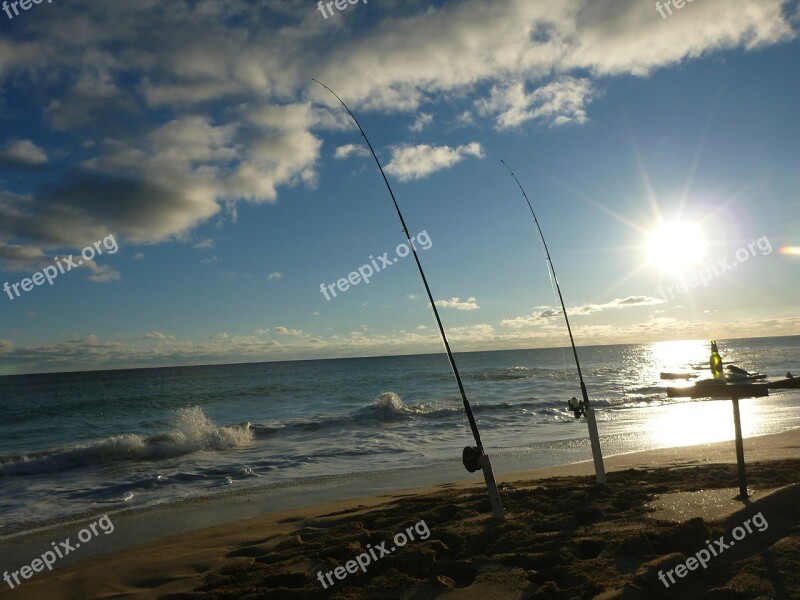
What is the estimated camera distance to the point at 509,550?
4012 millimetres

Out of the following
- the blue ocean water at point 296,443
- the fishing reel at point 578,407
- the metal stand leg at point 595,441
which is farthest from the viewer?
the blue ocean water at point 296,443

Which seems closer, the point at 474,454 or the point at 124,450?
the point at 474,454

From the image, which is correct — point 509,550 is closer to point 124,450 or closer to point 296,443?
point 296,443

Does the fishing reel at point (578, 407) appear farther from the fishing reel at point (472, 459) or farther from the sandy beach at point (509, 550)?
the fishing reel at point (472, 459)

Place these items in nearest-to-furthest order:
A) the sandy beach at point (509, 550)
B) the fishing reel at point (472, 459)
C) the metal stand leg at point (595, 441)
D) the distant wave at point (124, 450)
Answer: the sandy beach at point (509, 550)
the fishing reel at point (472, 459)
the metal stand leg at point (595, 441)
the distant wave at point (124, 450)

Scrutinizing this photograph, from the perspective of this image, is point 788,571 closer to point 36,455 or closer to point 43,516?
point 43,516

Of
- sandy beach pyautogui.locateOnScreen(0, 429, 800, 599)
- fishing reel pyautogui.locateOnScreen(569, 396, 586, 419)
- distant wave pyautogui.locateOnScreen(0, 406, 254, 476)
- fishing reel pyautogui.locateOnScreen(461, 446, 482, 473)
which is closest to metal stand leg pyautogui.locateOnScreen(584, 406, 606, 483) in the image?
fishing reel pyautogui.locateOnScreen(569, 396, 586, 419)

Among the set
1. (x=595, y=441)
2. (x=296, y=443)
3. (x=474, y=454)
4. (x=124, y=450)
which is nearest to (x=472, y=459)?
(x=474, y=454)

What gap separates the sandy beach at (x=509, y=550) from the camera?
3.27 m

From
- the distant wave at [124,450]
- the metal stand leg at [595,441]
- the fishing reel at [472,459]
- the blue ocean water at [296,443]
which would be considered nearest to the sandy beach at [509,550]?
the metal stand leg at [595,441]

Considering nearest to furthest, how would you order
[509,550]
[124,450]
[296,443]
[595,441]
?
[509,550], [595,441], [124,450], [296,443]

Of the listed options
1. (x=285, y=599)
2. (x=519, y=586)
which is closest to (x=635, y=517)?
(x=519, y=586)

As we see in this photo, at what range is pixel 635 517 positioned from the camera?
4539mm

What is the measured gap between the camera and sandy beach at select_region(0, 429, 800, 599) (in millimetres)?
3268
